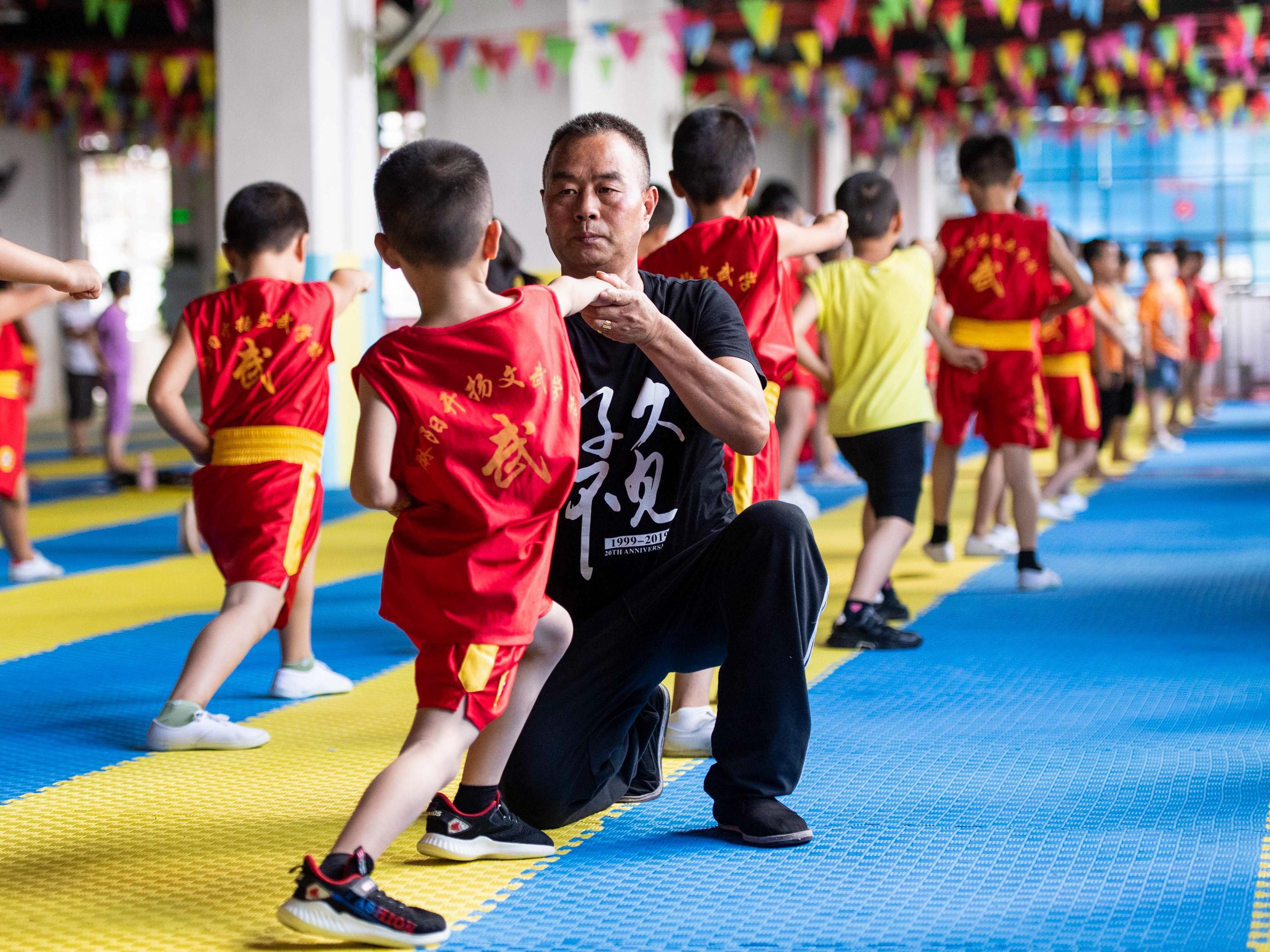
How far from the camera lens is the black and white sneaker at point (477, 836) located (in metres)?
2.93

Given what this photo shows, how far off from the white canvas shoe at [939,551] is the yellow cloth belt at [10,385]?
4318mm

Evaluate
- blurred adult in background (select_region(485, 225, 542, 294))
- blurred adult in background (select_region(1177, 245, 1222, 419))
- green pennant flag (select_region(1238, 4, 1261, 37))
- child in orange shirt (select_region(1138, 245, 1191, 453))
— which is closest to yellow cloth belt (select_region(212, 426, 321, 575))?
blurred adult in background (select_region(485, 225, 542, 294))

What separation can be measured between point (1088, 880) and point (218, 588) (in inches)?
197

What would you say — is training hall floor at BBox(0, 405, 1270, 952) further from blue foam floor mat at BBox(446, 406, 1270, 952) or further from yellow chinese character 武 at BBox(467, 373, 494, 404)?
yellow chinese character 武 at BBox(467, 373, 494, 404)

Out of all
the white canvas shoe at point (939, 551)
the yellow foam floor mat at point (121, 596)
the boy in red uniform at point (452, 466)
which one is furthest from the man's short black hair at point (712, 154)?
the white canvas shoe at point (939, 551)

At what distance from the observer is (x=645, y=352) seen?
9.29 ft

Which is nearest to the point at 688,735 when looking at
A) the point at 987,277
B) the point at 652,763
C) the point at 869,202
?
the point at 652,763

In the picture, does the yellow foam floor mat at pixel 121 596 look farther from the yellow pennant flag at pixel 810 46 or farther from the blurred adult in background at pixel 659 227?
the yellow pennant flag at pixel 810 46

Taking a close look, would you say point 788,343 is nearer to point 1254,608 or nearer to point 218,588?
point 1254,608

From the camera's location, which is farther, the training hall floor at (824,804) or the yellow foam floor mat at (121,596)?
the yellow foam floor mat at (121,596)

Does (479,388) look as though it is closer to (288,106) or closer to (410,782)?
(410,782)

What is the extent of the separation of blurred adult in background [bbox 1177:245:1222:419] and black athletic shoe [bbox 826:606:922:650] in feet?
39.2

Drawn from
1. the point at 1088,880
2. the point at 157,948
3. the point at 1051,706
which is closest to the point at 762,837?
the point at 1088,880

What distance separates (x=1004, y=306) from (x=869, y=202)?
135 cm
